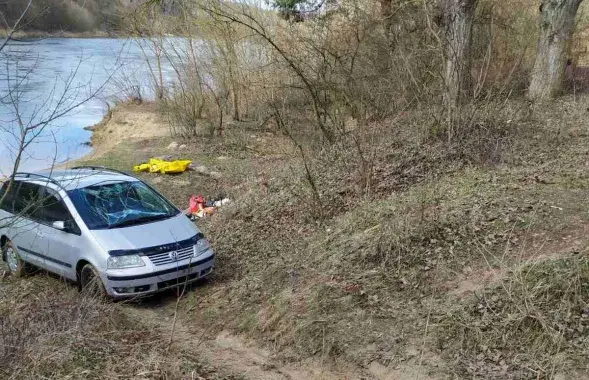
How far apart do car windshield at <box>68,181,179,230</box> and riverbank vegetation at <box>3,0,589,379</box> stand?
4.30ft

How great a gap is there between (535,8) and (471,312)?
44.6ft

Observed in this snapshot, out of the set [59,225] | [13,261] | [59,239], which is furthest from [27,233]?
[59,225]

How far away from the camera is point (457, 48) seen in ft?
36.9

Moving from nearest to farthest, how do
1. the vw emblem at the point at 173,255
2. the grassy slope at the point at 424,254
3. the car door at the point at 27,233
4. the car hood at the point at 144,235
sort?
1. the grassy slope at the point at 424,254
2. the car hood at the point at 144,235
3. the vw emblem at the point at 173,255
4. the car door at the point at 27,233

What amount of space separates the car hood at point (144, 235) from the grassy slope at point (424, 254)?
86 cm

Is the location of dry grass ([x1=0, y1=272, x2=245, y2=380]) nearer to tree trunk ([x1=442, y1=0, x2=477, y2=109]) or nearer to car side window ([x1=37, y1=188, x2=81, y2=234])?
car side window ([x1=37, y1=188, x2=81, y2=234])

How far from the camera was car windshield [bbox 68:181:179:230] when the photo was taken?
26.5 ft

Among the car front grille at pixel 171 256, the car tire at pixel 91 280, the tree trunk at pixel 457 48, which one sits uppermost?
the tree trunk at pixel 457 48

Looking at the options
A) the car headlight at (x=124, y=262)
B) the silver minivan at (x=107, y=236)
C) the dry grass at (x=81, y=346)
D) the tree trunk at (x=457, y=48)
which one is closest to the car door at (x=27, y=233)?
the silver minivan at (x=107, y=236)

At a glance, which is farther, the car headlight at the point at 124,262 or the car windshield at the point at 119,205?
the car windshield at the point at 119,205

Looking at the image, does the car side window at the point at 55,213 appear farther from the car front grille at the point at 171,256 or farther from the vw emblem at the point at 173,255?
the vw emblem at the point at 173,255

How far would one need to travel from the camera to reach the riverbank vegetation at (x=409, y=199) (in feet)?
18.4

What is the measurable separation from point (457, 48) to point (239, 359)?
7761 mm

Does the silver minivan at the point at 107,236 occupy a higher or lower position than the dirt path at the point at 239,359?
higher
